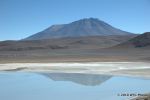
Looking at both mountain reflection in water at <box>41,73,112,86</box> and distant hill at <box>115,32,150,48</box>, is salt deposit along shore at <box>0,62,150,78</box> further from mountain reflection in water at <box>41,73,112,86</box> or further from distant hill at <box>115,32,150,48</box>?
distant hill at <box>115,32,150,48</box>

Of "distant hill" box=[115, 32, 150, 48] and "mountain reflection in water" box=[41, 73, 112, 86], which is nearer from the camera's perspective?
"mountain reflection in water" box=[41, 73, 112, 86]

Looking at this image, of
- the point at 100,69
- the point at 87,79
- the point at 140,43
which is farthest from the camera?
the point at 140,43

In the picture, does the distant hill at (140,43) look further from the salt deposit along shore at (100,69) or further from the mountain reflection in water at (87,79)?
the mountain reflection in water at (87,79)

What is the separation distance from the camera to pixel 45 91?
19.2 meters

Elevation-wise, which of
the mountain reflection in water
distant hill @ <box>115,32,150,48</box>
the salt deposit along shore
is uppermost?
distant hill @ <box>115,32,150,48</box>

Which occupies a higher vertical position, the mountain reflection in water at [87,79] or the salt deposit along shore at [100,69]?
the salt deposit along shore at [100,69]

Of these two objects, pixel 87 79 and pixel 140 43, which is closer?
pixel 87 79

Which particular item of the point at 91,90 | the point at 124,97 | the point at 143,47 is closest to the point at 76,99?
the point at 124,97

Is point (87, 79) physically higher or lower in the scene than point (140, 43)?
lower

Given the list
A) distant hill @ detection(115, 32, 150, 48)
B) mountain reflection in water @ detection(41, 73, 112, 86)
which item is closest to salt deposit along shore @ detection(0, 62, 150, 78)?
mountain reflection in water @ detection(41, 73, 112, 86)

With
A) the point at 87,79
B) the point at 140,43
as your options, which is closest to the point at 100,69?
the point at 87,79

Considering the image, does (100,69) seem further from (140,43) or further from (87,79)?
(140,43)

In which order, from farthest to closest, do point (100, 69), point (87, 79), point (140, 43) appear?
point (140, 43), point (100, 69), point (87, 79)

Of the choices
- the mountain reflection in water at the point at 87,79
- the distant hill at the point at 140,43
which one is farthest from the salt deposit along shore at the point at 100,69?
the distant hill at the point at 140,43
